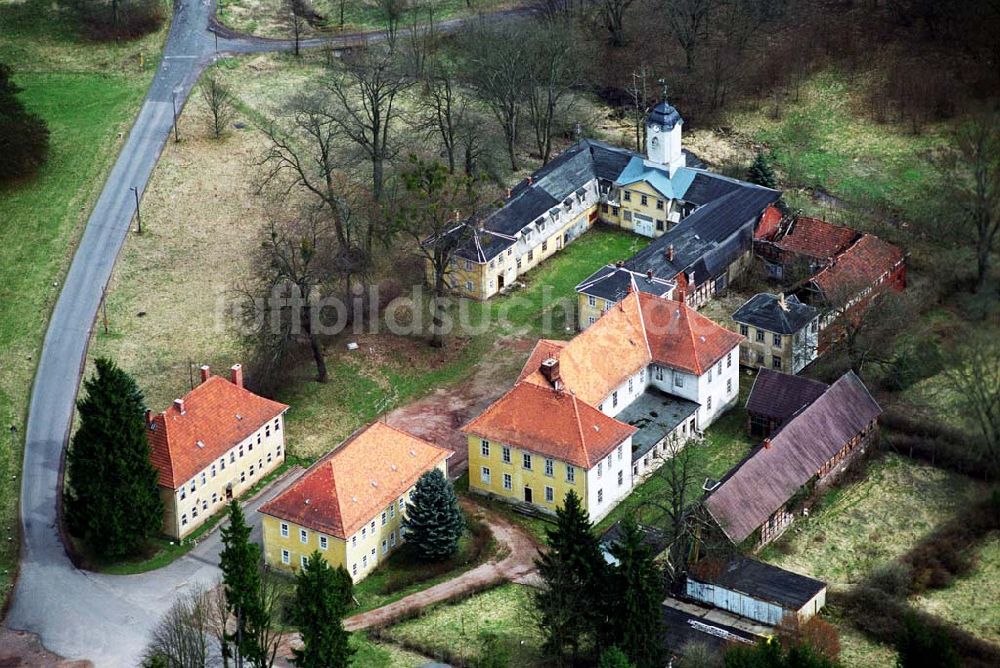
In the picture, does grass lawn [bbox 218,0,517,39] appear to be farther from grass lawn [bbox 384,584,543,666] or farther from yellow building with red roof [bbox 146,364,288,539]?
grass lawn [bbox 384,584,543,666]

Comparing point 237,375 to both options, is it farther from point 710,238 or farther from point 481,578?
point 710,238

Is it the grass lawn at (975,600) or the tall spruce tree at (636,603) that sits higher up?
the tall spruce tree at (636,603)

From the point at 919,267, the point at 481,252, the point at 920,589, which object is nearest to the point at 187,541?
the point at 481,252

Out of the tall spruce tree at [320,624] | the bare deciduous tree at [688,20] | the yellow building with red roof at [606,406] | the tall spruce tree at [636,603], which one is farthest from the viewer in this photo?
the bare deciduous tree at [688,20]

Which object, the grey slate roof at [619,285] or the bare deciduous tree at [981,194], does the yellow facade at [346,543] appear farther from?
the bare deciduous tree at [981,194]

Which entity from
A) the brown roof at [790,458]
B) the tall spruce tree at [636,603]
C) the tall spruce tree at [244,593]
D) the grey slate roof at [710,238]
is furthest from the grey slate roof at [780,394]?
the tall spruce tree at [244,593]

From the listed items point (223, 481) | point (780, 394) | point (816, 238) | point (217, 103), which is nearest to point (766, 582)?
point (780, 394)
